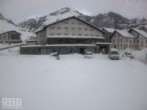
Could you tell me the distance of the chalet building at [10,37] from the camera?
2.79 metres

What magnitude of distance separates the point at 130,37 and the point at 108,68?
55 centimetres

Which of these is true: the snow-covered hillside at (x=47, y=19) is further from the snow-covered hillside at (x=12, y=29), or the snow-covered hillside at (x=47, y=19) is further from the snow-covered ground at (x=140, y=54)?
the snow-covered ground at (x=140, y=54)

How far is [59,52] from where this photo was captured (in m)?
2.89

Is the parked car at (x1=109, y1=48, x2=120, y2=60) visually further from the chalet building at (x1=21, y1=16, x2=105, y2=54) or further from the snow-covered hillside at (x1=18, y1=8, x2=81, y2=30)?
the snow-covered hillside at (x1=18, y1=8, x2=81, y2=30)

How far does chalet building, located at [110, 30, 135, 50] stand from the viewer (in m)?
3.02

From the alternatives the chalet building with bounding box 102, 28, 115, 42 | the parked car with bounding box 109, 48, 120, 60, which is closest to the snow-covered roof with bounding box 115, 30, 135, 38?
the chalet building with bounding box 102, 28, 115, 42

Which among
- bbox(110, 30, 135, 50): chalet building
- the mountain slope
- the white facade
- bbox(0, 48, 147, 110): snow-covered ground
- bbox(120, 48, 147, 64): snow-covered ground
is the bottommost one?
bbox(0, 48, 147, 110): snow-covered ground

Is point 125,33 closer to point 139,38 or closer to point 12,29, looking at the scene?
point 139,38

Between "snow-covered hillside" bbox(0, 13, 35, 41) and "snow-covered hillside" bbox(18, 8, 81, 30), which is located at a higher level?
"snow-covered hillside" bbox(18, 8, 81, 30)

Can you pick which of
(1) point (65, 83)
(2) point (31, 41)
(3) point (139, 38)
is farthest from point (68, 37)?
(3) point (139, 38)

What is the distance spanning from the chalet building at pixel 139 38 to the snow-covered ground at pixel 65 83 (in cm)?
44

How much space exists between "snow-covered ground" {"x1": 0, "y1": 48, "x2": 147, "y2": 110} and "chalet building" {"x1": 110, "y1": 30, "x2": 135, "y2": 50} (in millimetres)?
245

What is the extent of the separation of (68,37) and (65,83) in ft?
2.02

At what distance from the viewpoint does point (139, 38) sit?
3113 millimetres
